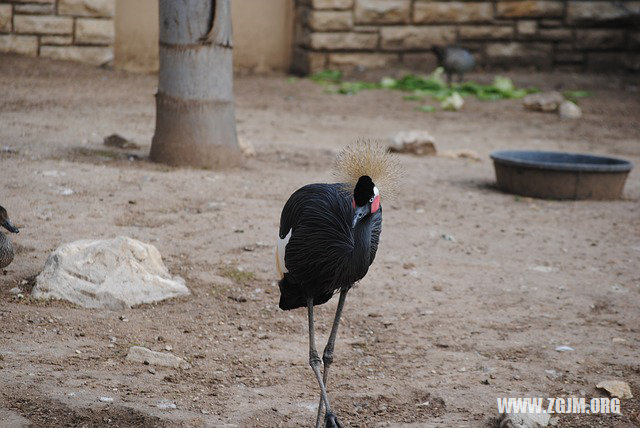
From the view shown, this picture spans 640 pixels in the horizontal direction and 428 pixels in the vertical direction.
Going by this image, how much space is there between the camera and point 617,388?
4027mm

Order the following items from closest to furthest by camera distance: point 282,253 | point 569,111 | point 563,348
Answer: point 282,253
point 563,348
point 569,111

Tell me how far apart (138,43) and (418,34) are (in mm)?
4575

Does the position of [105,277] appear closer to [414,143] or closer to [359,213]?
[359,213]

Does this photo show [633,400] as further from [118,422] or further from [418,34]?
[418,34]

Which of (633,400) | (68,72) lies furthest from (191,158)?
(68,72)

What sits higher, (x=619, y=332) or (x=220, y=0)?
(x=220, y=0)

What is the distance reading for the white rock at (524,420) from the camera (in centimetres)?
355

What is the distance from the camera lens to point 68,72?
12273 mm

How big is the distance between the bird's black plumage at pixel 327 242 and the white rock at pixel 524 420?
86 centimetres

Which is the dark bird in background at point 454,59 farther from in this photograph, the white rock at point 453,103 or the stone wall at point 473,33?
the white rock at point 453,103

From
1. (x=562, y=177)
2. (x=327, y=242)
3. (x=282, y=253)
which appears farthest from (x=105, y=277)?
(x=562, y=177)

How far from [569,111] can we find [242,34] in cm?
568

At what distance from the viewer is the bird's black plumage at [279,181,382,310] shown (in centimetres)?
341

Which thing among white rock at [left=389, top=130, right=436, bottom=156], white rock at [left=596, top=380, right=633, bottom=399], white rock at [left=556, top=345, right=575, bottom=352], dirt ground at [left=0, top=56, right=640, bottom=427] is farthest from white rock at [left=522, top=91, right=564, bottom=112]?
white rock at [left=596, top=380, right=633, bottom=399]
